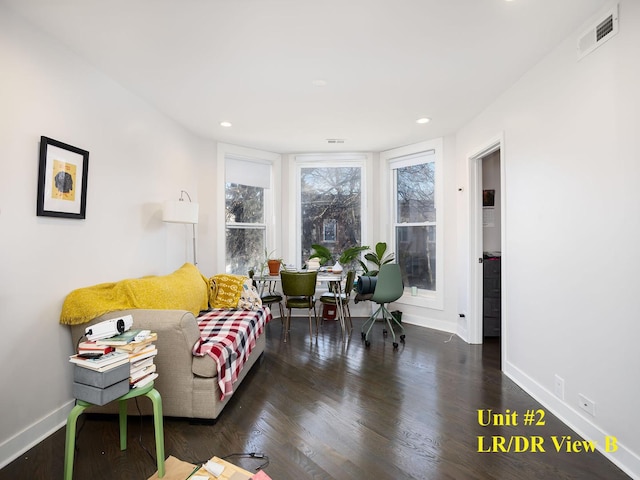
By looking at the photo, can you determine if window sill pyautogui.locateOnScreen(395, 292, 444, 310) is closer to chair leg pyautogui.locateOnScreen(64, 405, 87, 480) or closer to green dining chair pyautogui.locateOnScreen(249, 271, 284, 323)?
green dining chair pyautogui.locateOnScreen(249, 271, 284, 323)

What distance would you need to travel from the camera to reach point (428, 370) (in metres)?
3.05

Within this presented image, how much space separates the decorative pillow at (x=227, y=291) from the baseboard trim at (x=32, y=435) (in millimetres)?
1389

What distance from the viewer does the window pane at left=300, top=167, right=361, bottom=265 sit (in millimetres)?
5223

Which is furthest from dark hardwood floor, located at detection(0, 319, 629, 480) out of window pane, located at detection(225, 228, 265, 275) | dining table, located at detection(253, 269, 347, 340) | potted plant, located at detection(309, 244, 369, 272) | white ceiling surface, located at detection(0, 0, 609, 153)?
white ceiling surface, located at detection(0, 0, 609, 153)

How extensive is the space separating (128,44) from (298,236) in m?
3.37

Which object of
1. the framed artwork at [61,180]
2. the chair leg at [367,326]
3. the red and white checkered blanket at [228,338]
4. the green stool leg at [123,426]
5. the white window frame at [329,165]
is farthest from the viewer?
the white window frame at [329,165]

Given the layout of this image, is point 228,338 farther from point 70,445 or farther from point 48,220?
point 48,220

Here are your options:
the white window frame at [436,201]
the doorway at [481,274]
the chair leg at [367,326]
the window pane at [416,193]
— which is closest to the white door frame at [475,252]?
the doorway at [481,274]

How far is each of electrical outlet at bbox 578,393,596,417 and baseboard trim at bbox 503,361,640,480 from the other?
60 mm

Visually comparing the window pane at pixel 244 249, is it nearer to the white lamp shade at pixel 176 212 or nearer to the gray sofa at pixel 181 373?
the white lamp shade at pixel 176 212

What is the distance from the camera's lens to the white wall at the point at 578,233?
5.73ft

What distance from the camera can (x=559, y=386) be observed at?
2260 millimetres

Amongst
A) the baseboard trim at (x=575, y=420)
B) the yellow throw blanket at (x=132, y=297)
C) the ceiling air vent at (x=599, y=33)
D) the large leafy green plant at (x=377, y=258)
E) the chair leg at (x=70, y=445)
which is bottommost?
the baseboard trim at (x=575, y=420)

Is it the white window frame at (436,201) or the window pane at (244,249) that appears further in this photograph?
the window pane at (244,249)
